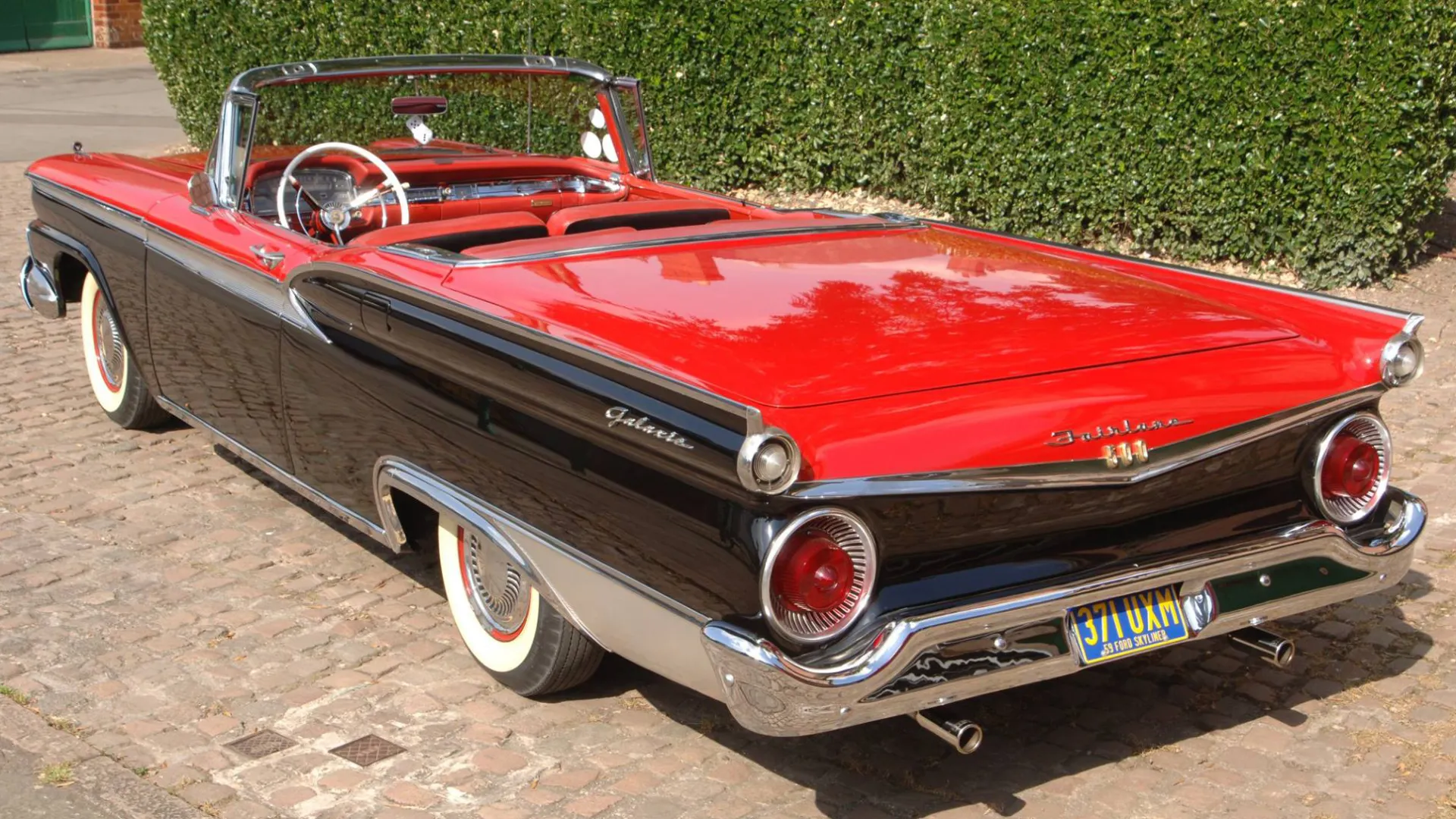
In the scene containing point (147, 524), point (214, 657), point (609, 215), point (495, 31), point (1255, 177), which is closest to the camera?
point (214, 657)

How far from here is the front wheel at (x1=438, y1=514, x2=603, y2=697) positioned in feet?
12.8

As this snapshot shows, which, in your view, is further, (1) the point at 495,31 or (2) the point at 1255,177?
(1) the point at 495,31

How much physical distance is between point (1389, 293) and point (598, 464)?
6.08 meters

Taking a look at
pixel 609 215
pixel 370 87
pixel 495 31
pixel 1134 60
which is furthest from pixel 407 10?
pixel 609 215

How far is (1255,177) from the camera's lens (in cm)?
816

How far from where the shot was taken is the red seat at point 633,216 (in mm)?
4730

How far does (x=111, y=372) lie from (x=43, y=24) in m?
18.1

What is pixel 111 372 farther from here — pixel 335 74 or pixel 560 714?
pixel 560 714

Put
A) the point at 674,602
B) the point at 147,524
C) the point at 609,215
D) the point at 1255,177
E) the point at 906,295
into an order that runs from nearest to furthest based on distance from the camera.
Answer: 1. the point at 674,602
2. the point at 906,295
3. the point at 609,215
4. the point at 147,524
5. the point at 1255,177

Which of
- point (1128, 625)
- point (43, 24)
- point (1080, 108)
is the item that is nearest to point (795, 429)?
point (1128, 625)

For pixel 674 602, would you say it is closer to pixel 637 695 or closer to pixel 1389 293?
pixel 637 695

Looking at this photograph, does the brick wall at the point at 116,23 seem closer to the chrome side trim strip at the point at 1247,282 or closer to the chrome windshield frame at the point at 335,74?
the chrome windshield frame at the point at 335,74

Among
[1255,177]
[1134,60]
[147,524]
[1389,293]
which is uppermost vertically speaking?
[1134,60]

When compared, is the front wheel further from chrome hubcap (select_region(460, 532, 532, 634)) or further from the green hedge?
the green hedge
